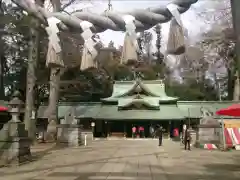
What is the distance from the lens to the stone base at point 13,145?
12.0 meters

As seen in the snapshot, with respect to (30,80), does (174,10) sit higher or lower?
lower

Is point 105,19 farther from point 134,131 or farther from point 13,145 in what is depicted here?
point 134,131

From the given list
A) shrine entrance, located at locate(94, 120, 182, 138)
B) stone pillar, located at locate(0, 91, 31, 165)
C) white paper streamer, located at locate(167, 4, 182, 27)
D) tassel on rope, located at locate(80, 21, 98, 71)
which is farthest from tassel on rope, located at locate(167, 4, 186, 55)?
shrine entrance, located at locate(94, 120, 182, 138)

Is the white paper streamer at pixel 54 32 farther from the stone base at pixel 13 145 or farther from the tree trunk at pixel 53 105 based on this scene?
the tree trunk at pixel 53 105

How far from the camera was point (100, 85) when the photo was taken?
40938 mm

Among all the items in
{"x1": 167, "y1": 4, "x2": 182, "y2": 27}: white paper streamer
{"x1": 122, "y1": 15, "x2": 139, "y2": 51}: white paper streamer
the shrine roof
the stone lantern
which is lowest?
the stone lantern

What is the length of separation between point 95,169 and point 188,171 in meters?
3.16

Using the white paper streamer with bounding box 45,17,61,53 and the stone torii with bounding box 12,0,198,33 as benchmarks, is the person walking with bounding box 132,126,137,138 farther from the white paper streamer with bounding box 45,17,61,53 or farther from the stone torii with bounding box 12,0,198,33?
the stone torii with bounding box 12,0,198,33

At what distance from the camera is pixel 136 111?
1395 inches

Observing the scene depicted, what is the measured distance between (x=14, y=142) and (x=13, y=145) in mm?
122

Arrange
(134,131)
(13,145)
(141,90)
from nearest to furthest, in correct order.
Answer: (13,145)
(134,131)
(141,90)

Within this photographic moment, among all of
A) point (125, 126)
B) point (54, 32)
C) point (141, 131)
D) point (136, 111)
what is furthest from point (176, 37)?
point (125, 126)

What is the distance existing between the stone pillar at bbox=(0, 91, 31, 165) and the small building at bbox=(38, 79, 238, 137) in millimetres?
21410

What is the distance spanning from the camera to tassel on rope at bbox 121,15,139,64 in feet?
16.3
